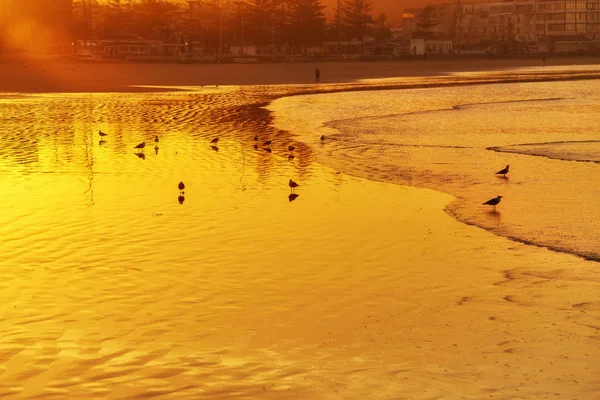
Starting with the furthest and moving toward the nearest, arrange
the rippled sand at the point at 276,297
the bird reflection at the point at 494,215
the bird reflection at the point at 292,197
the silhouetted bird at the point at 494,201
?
1. the bird reflection at the point at 292,197
2. the silhouetted bird at the point at 494,201
3. the bird reflection at the point at 494,215
4. the rippled sand at the point at 276,297

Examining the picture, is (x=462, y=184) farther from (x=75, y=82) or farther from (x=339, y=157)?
(x=75, y=82)

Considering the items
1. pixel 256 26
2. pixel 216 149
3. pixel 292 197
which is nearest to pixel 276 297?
pixel 292 197

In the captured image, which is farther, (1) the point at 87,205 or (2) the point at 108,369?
(1) the point at 87,205

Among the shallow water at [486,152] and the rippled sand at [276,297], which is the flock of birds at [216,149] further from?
the shallow water at [486,152]

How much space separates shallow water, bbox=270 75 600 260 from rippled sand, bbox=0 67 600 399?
3.54 ft

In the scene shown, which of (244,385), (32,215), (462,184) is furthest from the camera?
(462,184)

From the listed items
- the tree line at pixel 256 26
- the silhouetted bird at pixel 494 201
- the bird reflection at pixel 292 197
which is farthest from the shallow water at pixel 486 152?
the tree line at pixel 256 26

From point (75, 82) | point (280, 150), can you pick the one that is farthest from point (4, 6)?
point (280, 150)

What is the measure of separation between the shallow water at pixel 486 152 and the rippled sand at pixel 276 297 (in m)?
1.08

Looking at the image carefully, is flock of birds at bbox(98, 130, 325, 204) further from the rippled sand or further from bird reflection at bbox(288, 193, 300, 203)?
the rippled sand

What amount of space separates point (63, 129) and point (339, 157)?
13421 millimetres

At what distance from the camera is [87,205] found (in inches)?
648

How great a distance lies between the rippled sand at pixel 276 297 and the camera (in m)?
7.69

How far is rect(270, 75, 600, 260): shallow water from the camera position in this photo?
15.1 meters
